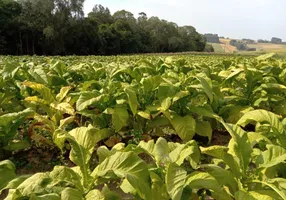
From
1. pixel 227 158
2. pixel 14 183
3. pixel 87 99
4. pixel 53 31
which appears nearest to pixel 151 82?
pixel 87 99

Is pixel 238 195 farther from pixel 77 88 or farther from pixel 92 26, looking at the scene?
pixel 92 26

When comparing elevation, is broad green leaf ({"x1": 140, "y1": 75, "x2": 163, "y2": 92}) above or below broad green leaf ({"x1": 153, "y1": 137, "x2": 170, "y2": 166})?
above

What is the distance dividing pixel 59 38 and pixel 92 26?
5.88 m

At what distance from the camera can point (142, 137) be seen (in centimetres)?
318

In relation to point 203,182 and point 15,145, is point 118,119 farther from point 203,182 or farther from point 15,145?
point 203,182

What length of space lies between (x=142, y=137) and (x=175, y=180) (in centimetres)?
178

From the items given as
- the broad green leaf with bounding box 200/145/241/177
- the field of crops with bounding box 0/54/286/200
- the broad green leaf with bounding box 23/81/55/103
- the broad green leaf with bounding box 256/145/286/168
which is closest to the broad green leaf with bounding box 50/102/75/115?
the field of crops with bounding box 0/54/286/200

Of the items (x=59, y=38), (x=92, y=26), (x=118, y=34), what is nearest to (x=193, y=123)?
(x=59, y=38)

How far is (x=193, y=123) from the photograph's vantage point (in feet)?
9.61

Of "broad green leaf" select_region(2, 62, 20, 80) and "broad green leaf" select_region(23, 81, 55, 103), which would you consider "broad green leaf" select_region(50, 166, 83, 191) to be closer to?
"broad green leaf" select_region(23, 81, 55, 103)

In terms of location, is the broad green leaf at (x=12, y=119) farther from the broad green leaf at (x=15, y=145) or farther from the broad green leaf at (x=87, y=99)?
the broad green leaf at (x=87, y=99)

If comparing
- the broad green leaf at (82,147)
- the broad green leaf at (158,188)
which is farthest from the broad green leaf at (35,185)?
the broad green leaf at (158,188)

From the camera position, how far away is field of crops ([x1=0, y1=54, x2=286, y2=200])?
152cm

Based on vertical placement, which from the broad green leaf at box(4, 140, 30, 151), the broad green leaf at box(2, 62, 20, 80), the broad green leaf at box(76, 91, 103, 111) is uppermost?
the broad green leaf at box(2, 62, 20, 80)
